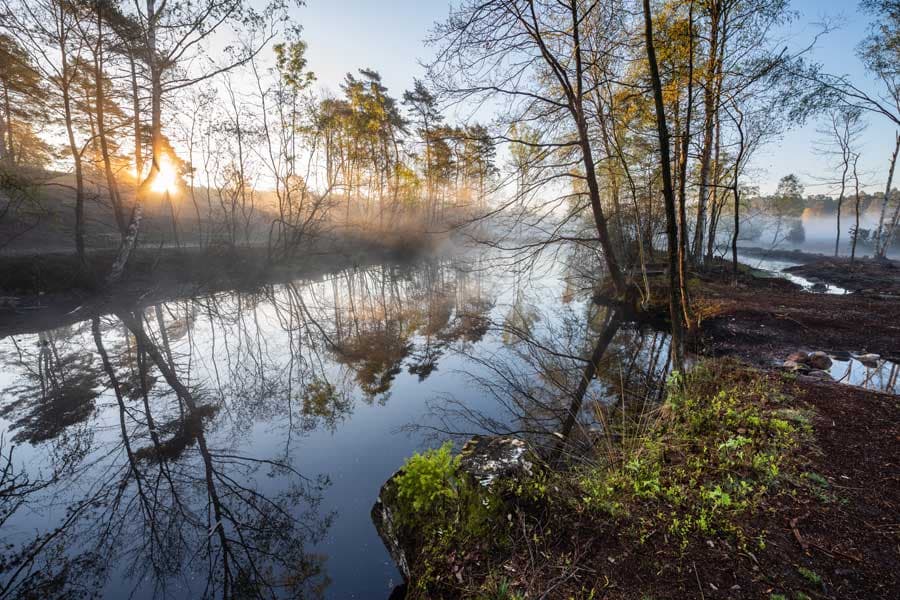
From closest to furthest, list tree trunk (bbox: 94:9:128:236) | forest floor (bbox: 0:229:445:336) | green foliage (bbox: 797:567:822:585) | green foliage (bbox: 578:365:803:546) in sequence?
green foliage (bbox: 797:567:822:585)
green foliage (bbox: 578:365:803:546)
forest floor (bbox: 0:229:445:336)
tree trunk (bbox: 94:9:128:236)

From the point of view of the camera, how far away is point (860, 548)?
209 centimetres

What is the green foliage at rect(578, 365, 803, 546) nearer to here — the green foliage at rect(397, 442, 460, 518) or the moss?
the moss

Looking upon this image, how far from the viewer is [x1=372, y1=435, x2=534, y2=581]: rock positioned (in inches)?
112

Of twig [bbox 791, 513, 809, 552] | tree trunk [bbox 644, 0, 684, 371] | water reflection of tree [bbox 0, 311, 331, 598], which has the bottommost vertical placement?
water reflection of tree [bbox 0, 311, 331, 598]

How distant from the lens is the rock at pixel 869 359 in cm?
591

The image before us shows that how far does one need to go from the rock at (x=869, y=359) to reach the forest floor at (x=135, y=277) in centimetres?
1895

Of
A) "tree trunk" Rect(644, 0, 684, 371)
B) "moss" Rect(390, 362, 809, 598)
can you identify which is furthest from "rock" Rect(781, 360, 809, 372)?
"moss" Rect(390, 362, 809, 598)

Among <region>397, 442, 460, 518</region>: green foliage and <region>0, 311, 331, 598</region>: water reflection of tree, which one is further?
<region>0, 311, 331, 598</region>: water reflection of tree

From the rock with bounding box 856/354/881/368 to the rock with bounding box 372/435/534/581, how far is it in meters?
7.12

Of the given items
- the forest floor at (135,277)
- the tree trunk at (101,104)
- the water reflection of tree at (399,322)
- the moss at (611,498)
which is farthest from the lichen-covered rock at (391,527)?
the tree trunk at (101,104)

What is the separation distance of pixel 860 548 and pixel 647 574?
1.39 metres

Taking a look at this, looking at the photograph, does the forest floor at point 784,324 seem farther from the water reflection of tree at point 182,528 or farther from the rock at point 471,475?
Result: the water reflection of tree at point 182,528

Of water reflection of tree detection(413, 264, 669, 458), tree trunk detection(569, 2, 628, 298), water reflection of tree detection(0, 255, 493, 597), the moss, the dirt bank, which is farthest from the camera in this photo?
the dirt bank

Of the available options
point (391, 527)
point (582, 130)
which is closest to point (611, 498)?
point (391, 527)
